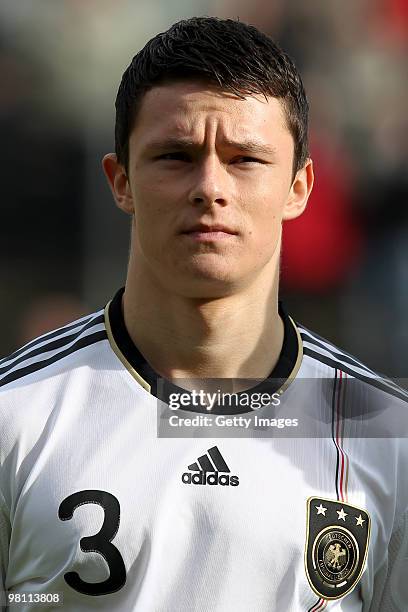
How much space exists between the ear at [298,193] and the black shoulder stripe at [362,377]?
382 mm

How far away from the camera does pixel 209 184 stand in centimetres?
247

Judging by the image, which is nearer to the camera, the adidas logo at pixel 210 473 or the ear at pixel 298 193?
the adidas logo at pixel 210 473

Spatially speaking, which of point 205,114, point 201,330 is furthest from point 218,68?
point 201,330

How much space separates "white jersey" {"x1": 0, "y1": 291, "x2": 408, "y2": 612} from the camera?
2.46m

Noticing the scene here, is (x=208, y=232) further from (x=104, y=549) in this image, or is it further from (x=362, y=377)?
(x=104, y=549)

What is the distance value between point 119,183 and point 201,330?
48cm

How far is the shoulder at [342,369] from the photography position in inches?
110

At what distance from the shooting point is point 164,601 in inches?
96.2

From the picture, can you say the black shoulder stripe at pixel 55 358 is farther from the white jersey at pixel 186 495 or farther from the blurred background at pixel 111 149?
the blurred background at pixel 111 149

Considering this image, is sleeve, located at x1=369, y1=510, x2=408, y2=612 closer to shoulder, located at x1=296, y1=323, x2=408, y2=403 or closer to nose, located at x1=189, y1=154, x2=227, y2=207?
shoulder, located at x1=296, y1=323, x2=408, y2=403

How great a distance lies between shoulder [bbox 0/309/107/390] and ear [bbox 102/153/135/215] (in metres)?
0.31

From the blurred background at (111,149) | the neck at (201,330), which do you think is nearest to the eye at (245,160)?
the neck at (201,330)

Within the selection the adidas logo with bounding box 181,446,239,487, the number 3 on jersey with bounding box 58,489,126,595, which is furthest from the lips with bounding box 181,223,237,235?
the number 3 on jersey with bounding box 58,489,126,595

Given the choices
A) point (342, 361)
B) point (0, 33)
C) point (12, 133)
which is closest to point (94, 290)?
point (12, 133)
